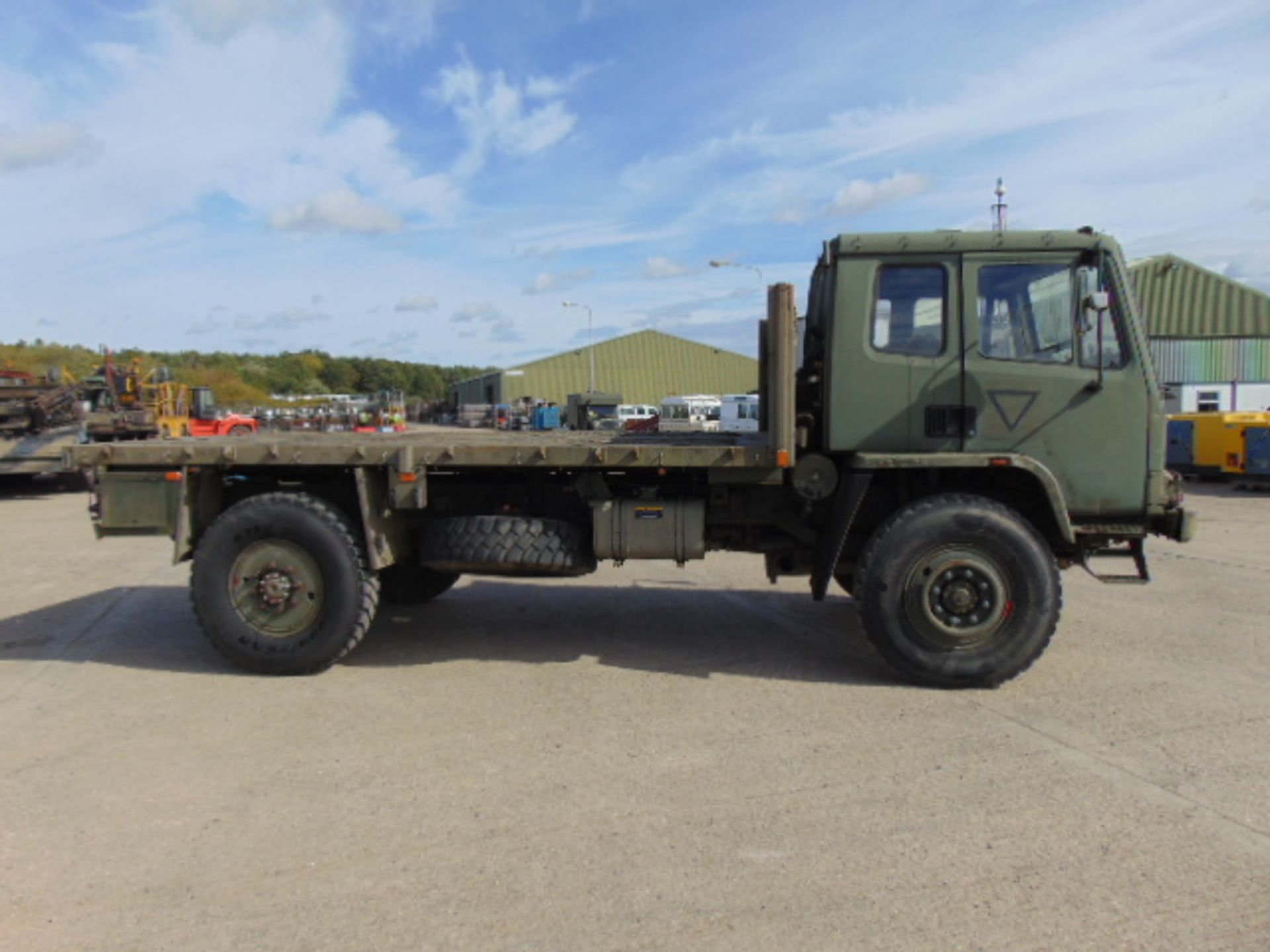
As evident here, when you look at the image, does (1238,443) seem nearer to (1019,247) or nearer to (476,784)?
(1019,247)

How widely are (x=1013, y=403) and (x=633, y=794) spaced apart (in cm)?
342

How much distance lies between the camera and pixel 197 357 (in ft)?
327

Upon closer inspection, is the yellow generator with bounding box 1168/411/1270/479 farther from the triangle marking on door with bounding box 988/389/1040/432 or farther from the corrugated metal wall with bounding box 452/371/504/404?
the corrugated metal wall with bounding box 452/371/504/404

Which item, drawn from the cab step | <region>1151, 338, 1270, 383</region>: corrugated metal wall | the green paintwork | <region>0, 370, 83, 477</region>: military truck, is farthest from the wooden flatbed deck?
<region>1151, 338, 1270, 383</region>: corrugated metal wall

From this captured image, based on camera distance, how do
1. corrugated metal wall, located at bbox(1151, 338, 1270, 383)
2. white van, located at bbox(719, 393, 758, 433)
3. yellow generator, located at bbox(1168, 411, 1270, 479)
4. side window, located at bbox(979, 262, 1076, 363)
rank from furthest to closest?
corrugated metal wall, located at bbox(1151, 338, 1270, 383) → white van, located at bbox(719, 393, 758, 433) → yellow generator, located at bbox(1168, 411, 1270, 479) → side window, located at bbox(979, 262, 1076, 363)

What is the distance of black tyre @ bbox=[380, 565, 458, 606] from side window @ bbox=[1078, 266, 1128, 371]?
5.05m

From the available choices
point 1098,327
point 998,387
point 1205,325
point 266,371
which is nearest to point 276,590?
point 998,387

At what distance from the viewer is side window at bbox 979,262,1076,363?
573 cm

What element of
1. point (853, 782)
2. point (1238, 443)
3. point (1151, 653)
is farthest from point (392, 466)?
point (1238, 443)

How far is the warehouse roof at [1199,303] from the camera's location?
1412 inches

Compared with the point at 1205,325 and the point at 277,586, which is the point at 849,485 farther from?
the point at 1205,325

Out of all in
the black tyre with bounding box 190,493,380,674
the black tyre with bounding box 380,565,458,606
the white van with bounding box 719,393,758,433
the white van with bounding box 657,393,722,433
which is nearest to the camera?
the black tyre with bounding box 190,493,380,674

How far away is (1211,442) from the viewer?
19.3m

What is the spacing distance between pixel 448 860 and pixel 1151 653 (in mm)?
5226
